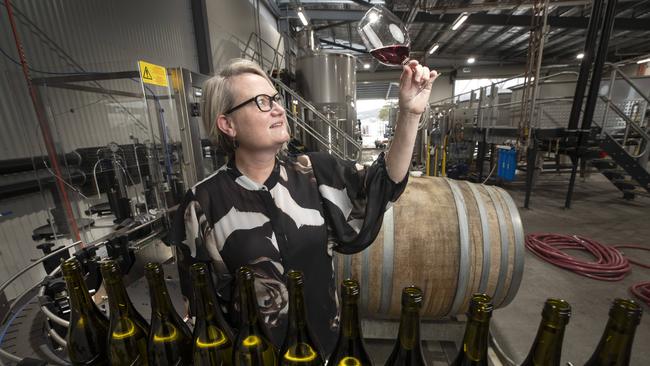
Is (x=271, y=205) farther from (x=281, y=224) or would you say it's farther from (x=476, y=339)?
(x=476, y=339)

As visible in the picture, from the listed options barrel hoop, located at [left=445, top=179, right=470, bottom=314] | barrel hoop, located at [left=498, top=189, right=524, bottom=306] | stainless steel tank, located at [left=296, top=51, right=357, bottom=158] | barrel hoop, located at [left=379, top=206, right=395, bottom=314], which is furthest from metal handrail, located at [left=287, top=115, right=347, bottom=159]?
barrel hoop, located at [left=498, top=189, right=524, bottom=306]

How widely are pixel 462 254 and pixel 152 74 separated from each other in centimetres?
205

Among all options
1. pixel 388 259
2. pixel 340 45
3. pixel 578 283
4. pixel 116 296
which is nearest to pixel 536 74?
pixel 578 283

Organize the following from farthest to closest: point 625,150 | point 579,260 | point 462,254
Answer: point 625,150 < point 579,260 < point 462,254

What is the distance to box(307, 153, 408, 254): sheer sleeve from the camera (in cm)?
85

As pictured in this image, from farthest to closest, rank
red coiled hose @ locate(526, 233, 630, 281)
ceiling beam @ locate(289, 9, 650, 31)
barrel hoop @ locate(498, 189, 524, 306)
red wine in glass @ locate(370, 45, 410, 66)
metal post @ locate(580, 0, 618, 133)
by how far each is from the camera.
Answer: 1. ceiling beam @ locate(289, 9, 650, 31)
2. metal post @ locate(580, 0, 618, 133)
3. red coiled hose @ locate(526, 233, 630, 281)
4. barrel hoop @ locate(498, 189, 524, 306)
5. red wine in glass @ locate(370, 45, 410, 66)

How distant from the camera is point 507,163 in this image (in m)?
4.87

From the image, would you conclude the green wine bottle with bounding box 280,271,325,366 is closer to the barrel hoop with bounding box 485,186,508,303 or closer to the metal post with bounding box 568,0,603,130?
the barrel hoop with bounding box 485,186,508,303

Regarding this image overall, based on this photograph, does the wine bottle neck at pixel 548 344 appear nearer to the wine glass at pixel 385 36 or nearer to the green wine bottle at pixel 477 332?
the green wine bottle at pixel 477 332

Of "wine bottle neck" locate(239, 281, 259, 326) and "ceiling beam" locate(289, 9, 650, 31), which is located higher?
"ceiling beam" locate(289, 9, 650, 31)

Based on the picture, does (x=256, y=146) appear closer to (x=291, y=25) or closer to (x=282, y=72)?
(x=282, y=72)

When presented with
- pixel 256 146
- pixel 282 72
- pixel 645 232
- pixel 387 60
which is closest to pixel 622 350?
pixel 387 60

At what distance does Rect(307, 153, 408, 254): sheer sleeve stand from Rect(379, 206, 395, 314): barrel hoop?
71 centimetres

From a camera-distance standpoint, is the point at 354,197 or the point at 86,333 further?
the point at 354,197
